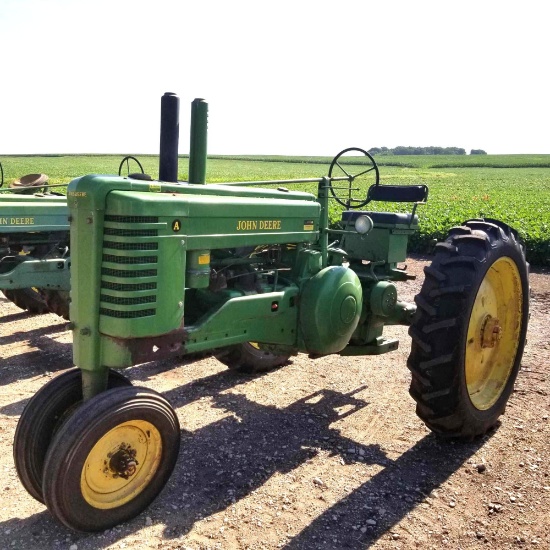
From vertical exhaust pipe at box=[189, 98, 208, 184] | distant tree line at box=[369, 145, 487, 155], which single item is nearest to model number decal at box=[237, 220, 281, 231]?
vertical exhaust pipe at box=[189, 98, 208, 184]

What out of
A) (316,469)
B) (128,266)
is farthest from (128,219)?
(316,469)

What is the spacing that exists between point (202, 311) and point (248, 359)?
1537 mm

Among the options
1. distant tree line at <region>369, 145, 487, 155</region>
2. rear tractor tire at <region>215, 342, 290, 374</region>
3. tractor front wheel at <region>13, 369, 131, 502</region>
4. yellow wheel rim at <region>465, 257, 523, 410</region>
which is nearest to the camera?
tractor front wheel at <region>13, 369, 131, 502</region>

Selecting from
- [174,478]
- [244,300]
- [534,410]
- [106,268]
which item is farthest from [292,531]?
[534,410]

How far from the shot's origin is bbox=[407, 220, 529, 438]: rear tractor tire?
12.1 ft

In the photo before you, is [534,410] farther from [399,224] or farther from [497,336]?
[399,224]

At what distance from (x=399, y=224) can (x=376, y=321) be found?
85cm

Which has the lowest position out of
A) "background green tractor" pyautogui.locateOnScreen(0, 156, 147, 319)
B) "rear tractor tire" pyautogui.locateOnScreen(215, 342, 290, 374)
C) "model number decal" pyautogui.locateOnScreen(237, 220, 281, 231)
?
"rear tractor tire" pyautogui.locateOnScreen(215, 342, 290, 374)

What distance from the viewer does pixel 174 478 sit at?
3527 mm

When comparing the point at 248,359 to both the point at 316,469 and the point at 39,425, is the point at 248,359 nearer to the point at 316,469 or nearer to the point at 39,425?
the point at 316,469

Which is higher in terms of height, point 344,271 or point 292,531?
point 344,271

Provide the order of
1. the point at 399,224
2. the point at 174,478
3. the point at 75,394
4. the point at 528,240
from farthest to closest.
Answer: the point at 528,240 < the point at 399,224 < the point at 174,478 < the point at 75,394

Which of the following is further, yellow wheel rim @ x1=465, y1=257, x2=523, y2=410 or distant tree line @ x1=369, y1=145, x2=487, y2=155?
distant tree line @ x1=369, y1=145, x2=487, y2=155

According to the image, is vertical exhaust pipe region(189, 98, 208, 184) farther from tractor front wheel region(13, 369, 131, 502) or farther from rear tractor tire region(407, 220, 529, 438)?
rear tractor tire region(407, 220, 529, 438)
